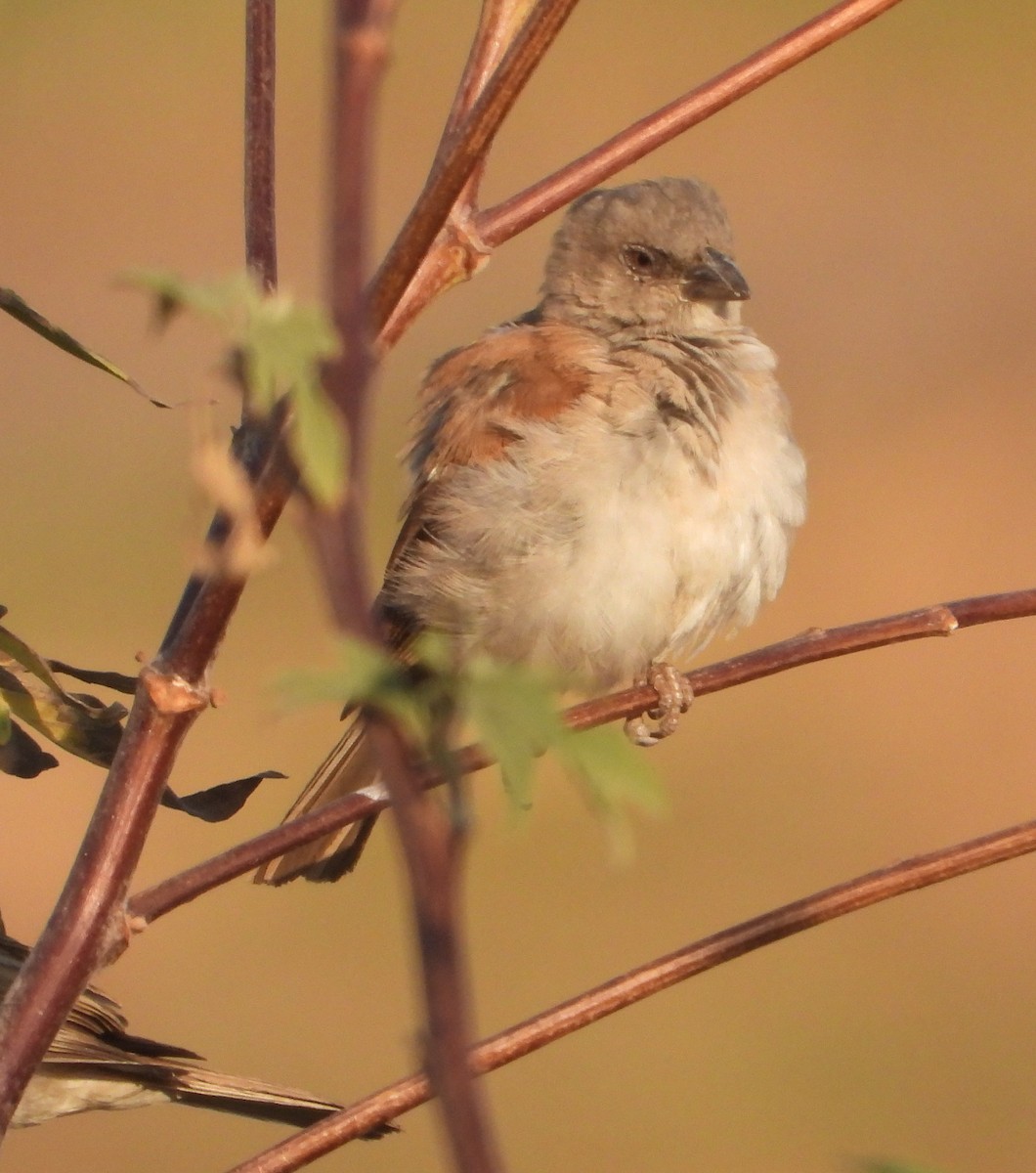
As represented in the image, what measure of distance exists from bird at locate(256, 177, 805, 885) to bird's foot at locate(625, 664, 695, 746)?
0.01 metres

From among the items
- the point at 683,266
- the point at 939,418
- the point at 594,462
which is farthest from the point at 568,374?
the point at 939,418

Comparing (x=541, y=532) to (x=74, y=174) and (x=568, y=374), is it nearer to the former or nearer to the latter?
(x=568, y=374)

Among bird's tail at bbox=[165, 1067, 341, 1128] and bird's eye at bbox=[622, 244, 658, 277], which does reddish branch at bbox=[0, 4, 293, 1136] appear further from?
bird's eye at bbox=[622, 244, 658, 277]

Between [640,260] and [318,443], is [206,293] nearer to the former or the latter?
[318,443]

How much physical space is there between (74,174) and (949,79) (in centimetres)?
760

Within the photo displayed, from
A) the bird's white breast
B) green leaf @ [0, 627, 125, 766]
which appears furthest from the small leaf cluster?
the bird's white breast

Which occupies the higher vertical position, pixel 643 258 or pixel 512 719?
pixel 643 258

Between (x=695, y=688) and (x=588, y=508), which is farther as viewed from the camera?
(x=588, y=508)

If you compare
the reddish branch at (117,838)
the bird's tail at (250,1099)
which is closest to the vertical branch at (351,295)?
the reddish branch at (117,838)

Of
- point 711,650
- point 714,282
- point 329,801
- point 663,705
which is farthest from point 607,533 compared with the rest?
point 711,650

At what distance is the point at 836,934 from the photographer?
9328 millimetres

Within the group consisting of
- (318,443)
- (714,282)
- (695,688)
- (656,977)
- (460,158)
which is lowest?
(318,443)

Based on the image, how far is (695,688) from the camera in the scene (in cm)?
227

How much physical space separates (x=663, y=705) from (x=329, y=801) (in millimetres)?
864
